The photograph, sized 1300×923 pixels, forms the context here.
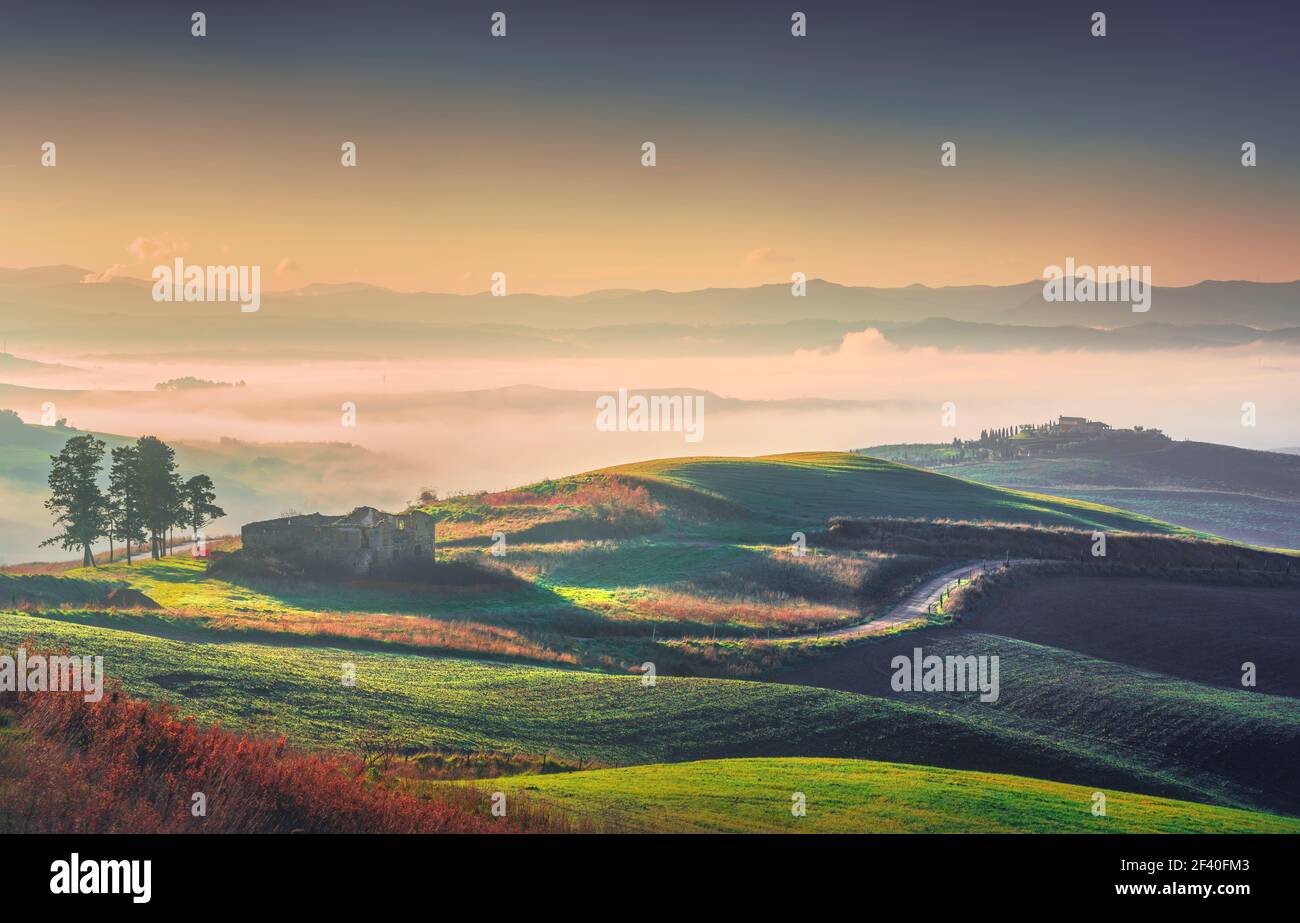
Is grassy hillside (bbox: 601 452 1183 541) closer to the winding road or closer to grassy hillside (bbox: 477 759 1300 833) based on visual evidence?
the winding road

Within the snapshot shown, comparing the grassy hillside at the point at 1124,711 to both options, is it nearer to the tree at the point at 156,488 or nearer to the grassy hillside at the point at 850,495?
the grassy hillside at the point at 850,495

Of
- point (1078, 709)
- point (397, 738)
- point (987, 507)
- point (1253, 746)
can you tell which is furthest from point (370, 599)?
point (987, 507)

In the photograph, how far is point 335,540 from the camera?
223 feet

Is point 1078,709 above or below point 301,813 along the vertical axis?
below

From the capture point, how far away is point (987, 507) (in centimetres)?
11050

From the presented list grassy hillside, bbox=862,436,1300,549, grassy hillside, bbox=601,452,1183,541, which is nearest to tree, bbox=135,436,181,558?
grassy hillside, bbox=601,452,1183,541

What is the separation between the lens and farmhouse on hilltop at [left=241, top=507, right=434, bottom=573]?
67625mm

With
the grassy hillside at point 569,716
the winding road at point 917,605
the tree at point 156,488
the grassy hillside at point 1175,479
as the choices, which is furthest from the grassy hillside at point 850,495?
the grassy hillside at point 569,716

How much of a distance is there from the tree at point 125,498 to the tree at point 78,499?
96cm

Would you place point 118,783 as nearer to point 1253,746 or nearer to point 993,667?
point 1253,746

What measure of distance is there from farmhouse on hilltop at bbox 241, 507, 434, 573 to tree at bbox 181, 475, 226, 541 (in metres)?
12.5

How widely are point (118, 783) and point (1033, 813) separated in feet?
62.1

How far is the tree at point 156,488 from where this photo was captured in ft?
251

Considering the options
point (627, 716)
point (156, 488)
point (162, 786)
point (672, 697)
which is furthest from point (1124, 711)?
point (156, 488)
